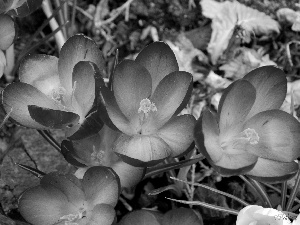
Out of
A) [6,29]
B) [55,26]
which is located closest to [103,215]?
[6,29]

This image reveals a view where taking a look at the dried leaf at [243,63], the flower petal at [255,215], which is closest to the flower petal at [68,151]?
the flower petal at [255,215]

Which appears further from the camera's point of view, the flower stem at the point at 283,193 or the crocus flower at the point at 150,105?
the flower stem at the point at 283,193

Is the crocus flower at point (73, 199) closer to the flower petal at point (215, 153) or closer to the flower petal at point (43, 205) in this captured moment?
the flower petal at point (43, 205)

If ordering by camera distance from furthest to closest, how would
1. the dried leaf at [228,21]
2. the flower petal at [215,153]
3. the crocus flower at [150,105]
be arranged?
1. the dried leaf at [228,21]
2. the crocus flower at [150,105]
3. the flower petal at [215,153]

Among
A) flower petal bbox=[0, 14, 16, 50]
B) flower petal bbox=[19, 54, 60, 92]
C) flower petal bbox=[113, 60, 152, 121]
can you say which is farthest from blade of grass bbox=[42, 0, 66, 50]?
flower petal bbox=[113, 60, 152, 121]

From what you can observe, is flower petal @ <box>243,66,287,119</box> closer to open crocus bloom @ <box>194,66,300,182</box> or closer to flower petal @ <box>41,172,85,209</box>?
open crocus bloom @ <box>194,66,300,182</box>

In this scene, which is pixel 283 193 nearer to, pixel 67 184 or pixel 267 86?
pixel 267 86
